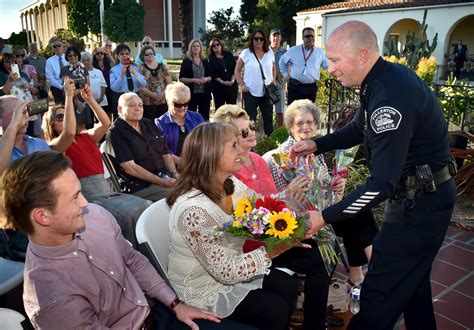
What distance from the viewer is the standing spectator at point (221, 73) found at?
7539mm

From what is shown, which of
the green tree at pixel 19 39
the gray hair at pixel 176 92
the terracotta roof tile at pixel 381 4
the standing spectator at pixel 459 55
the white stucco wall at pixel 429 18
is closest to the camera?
the gray hair at pixel 176 92

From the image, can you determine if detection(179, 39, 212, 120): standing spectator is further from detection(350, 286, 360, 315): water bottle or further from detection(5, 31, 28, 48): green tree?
detection(5, 31, 28, 48): green tree

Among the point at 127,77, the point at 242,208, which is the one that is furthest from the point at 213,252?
the point at 127,77

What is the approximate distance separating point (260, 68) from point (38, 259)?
5.80 meters

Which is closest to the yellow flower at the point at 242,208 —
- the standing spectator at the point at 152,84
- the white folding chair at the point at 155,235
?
the white folding chair at the point at 155,235

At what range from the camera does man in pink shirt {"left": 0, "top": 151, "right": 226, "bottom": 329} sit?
63.3 inches

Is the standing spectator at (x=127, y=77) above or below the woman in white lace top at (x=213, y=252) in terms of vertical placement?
above

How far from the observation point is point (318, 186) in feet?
9.11

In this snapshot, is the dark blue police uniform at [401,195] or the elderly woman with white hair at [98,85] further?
the elderly woman with white hair at [98,85]

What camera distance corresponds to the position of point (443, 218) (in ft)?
7.48

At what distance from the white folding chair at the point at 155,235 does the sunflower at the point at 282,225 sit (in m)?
0.59

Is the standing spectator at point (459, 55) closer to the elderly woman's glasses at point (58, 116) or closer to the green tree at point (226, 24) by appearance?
the green tree at point (226, 24)

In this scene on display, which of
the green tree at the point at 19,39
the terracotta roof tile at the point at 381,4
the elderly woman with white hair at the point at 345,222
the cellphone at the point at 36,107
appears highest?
the terracotta roof tile at the point at 381,4

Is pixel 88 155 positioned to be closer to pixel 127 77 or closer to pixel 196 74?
pixel 127 77
